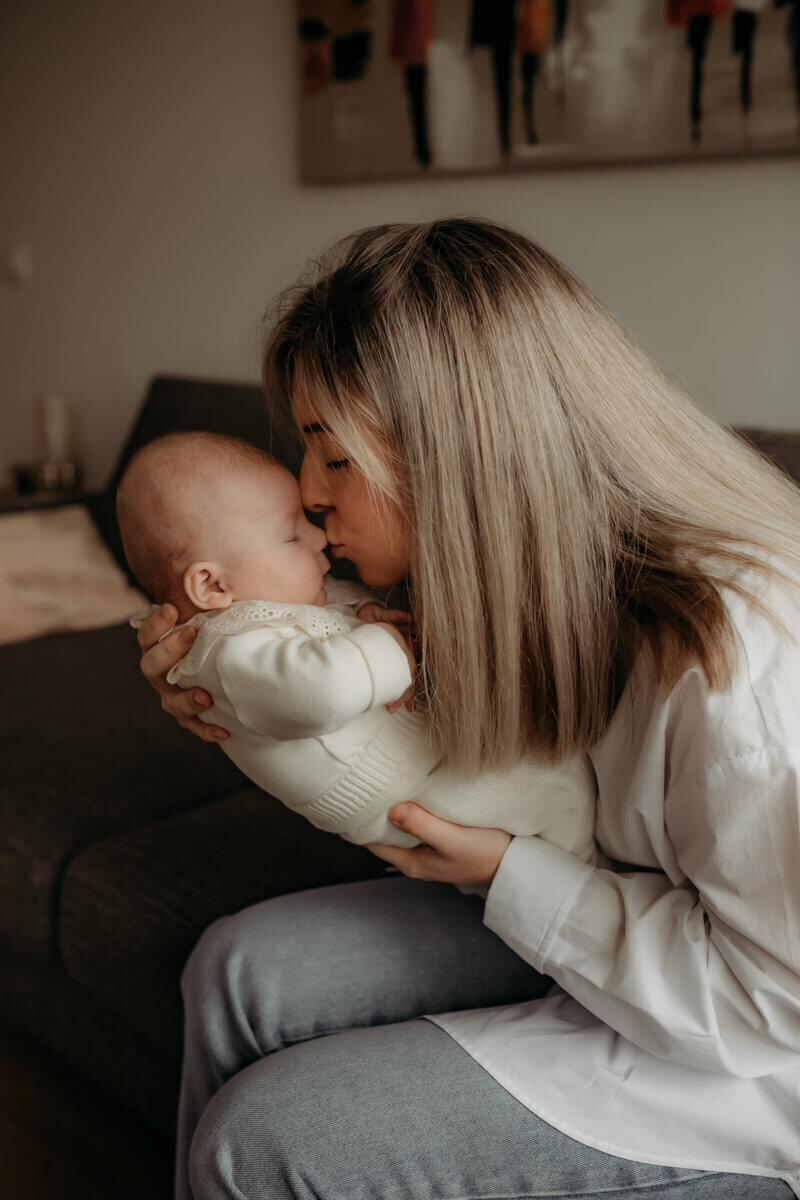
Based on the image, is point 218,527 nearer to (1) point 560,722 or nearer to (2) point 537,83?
(1) point 560,722

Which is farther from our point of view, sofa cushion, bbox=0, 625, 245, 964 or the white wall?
the white wall

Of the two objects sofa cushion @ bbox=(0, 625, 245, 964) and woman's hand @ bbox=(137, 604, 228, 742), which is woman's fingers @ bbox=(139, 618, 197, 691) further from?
sofa cushion @ bbox=(0, 625, 245, 964)

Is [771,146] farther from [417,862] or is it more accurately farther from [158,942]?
[158,942]

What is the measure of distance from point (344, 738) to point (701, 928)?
350mm

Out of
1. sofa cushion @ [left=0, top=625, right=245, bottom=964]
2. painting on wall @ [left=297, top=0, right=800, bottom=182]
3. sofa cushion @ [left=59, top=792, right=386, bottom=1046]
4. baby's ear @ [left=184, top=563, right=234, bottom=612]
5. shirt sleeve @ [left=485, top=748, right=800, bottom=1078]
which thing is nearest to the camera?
shirt sleeve @ [left=485, top=748, right=800, bottom=1078]

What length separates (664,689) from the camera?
0.89 metres

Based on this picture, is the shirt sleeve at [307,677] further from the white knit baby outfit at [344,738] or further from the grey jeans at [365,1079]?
the grey jeans at [365,1079]

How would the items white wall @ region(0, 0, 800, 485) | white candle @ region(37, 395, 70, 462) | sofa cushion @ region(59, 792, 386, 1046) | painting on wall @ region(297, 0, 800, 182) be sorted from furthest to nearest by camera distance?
white candle @ region(37, 395, 70, 462) < white wall @ region(0, 0, 800, 485) < painting on wall @ region(297, 0, 800, 182) < sofa cushion @ region(59, 792, 386, 1046)

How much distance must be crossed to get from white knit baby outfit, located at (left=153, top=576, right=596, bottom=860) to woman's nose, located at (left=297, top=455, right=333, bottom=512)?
0.34 feet

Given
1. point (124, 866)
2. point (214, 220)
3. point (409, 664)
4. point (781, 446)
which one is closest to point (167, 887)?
point (124, 866)

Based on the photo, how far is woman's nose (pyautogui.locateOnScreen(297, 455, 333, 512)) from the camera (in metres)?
1.03

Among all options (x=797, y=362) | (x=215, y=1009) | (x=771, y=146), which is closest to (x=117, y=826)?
(x=215, y=1009)

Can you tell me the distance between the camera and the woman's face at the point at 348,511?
3.22 ft

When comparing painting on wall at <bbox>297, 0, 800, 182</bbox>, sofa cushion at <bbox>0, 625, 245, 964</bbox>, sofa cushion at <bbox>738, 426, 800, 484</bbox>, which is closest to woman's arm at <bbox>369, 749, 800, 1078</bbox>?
sofa cushion at <bbox>0, 625, 245, 964</bbox>
